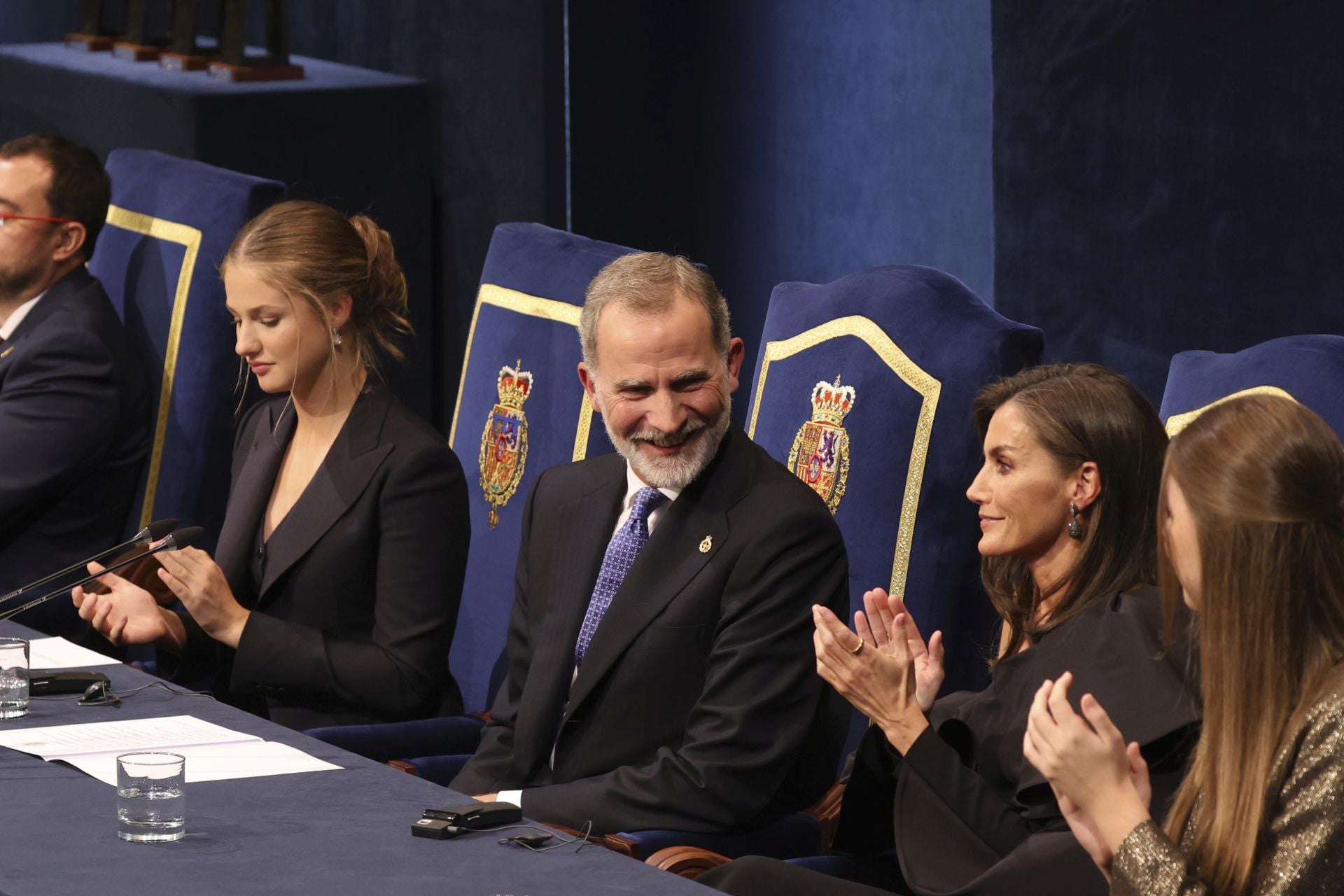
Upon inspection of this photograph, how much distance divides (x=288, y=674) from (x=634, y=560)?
73 cm

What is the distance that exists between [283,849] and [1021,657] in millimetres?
965

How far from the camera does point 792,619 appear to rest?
283 centimetres

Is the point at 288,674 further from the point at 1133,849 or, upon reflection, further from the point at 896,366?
the point at 1133,849

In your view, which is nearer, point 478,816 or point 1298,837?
point 1298,837

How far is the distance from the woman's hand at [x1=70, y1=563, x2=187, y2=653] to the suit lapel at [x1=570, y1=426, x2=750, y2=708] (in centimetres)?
83

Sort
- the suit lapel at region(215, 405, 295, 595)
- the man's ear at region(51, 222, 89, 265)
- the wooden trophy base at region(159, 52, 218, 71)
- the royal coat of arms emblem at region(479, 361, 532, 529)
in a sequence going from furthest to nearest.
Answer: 1. the wooden trophy base at region(159, 52, 218, 71)
2. the man's ear at region(51, 222, 89, 265)
3. the royal coat of arms emblem at region(479, 361, 532, 529)
4. the suit lapel at region(215, 405, 295, 595)

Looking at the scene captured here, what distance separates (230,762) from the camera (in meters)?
2.61

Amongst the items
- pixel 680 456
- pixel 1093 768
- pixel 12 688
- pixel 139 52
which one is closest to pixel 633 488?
pixel 680 456

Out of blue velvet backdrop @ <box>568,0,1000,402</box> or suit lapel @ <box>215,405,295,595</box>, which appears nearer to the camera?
suit lapel @ <box>215,405,295,595</box>

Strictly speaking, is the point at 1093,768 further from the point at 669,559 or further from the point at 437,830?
the point at 669,559

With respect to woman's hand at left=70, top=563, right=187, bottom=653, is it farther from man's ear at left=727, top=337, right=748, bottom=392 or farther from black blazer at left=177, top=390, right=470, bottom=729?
man's ear at left=727, top=337, right=748, bottom=392

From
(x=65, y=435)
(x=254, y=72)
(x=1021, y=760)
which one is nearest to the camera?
(x=1021, y=760)

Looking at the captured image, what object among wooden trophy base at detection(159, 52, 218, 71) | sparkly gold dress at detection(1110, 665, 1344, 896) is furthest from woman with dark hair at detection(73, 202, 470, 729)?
wooden trophy base at detection(159, 52, 218, 71)

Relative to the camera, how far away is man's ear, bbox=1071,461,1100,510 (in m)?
2.61
